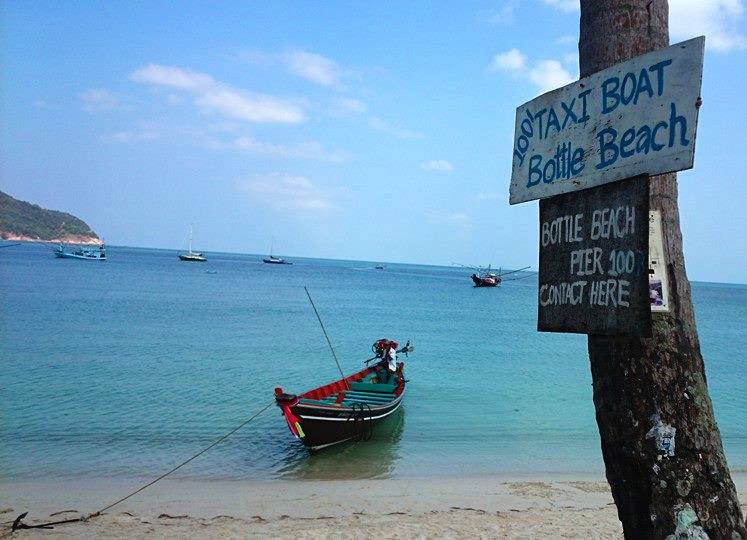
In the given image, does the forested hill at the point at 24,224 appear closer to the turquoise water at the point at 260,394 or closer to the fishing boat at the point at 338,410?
the turquoise water at the point at 260,394

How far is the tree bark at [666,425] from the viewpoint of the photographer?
2848mm

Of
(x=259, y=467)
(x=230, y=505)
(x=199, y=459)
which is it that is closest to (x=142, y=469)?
(x=199, y=459)

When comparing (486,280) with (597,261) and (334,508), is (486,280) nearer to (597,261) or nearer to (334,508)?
(334,508)

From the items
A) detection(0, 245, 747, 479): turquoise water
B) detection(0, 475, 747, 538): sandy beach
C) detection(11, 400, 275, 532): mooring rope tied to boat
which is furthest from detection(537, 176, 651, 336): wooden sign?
detection(0, 245, 747, 479): turquoise water

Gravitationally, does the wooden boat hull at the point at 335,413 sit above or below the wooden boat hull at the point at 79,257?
below

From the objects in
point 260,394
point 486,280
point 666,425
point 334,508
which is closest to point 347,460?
point 334,508

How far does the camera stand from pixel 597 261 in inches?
113

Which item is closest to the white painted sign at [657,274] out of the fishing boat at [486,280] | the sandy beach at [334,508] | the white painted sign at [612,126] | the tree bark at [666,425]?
the tree bark at [666,425]

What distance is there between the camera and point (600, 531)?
24.9ft

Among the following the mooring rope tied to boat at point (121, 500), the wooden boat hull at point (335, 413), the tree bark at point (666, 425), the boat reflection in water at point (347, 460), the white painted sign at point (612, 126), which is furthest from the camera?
the wooden boat hull at point (335, 413)

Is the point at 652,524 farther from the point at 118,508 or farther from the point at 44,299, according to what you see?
the point at 44,299

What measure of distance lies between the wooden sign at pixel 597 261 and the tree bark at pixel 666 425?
0.26 metres

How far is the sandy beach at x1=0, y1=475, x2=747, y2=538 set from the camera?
7.63 meters

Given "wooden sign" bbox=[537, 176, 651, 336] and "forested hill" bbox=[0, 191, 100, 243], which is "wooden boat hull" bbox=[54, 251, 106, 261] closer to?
"forested hill" bbox=[0, 191, 100, 243]
